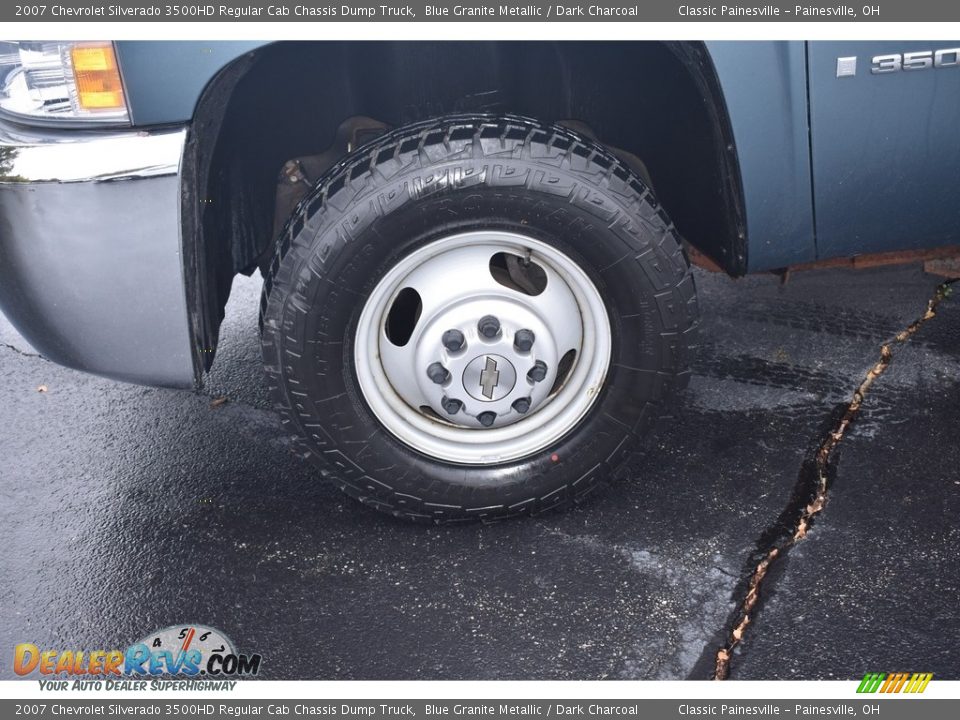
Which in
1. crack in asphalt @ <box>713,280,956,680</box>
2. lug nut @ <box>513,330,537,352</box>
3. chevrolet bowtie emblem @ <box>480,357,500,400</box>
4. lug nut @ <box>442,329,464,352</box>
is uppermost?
lug nut @ <box>442,329,464,352</box>

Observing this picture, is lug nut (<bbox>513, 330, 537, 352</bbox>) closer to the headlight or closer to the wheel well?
the wheel well

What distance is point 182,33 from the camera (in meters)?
1.96

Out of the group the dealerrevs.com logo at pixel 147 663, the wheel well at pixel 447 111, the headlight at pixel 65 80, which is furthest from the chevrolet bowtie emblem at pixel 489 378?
the headlight at pixel 65 80

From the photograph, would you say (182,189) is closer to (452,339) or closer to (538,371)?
(452,339)

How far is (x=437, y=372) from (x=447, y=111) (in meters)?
0.74

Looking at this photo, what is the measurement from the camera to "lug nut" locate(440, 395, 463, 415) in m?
2.37

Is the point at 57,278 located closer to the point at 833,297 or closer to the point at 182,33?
the point at 182,33

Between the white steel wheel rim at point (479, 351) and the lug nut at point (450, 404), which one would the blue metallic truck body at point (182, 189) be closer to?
the white steel wheel rim at point (479, 351)

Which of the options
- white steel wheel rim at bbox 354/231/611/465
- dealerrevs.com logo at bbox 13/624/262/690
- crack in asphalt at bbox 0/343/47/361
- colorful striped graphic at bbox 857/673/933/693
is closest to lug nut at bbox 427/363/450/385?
white steel wheel rim at bbox 354/231/611/465

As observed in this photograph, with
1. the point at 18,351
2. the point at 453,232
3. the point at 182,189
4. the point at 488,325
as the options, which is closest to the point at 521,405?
the point at 488,325

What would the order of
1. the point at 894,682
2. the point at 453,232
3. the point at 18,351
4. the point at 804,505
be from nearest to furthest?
the point at 894,682
the point at 453,232
the point at 804,505
the point at 18,351

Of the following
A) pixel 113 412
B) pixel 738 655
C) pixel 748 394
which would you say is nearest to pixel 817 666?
pixel 738 655

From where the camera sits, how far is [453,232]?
2.20 metres

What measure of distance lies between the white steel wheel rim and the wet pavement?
0.25 metres
